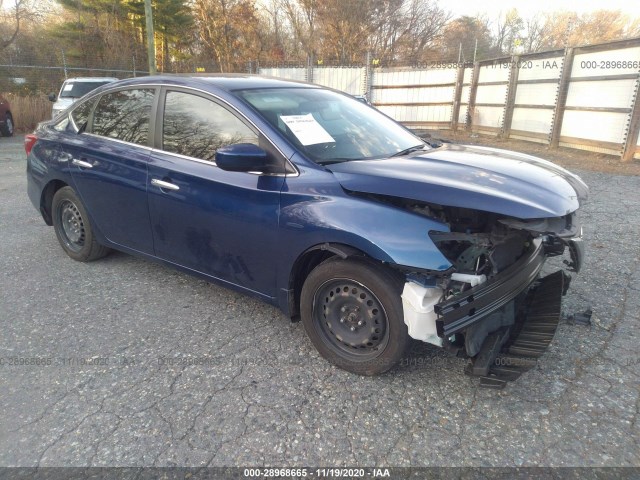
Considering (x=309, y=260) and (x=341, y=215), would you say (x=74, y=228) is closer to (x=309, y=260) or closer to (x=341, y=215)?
(x=309, y=260)

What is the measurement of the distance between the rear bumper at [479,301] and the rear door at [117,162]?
2.38m

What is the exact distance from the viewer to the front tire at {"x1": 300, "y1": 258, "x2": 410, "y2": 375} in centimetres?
238

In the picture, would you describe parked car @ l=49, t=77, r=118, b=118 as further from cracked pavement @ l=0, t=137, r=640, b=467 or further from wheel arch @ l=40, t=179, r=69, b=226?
cracked pavement @ l=0, t=137, r=640, b=467

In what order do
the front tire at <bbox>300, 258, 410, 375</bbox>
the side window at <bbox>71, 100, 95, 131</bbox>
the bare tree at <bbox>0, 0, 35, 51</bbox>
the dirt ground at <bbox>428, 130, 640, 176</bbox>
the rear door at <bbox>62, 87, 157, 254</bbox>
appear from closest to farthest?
Result: the front tire at <bbox>300, 258, 410, 375</bbox>, the rear door at <bbox>62, 87, 157, 254</bbox>, the side window at <bbox>71, 100, 95, 131</bbox>, the dirt ground at <bbox>428, 130, 640, 176</bbox>, the bare tree at <bbox>0, 0, 35, 51</bbox>

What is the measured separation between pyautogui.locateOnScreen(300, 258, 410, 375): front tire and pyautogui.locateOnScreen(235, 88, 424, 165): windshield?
720 millimetres

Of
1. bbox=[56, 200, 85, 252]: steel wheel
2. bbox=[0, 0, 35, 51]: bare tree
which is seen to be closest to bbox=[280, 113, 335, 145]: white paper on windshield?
bbox=[56, 200, 85, 252]: steel wheel

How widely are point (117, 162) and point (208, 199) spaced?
1.08m

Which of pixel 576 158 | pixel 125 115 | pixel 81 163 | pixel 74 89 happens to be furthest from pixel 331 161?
pixel 74 89

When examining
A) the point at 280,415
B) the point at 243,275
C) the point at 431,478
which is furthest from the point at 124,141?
the point at 431,478

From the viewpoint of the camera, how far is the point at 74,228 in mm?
4250

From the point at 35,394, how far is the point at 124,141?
1.99m

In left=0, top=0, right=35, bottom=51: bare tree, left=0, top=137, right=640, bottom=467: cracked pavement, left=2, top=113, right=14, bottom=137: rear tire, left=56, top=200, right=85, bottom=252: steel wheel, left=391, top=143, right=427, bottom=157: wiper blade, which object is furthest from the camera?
left=0, top=0, right=35, bottom=51: bare tree

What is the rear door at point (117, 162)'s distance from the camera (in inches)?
135

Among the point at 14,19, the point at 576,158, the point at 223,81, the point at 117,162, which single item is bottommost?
the point at 576,158
